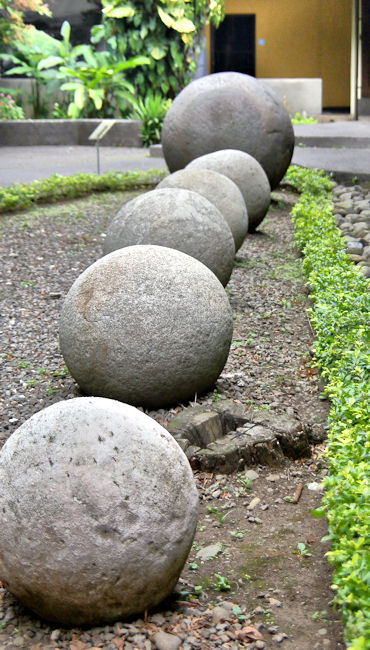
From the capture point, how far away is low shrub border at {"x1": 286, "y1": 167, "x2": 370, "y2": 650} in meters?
2.78

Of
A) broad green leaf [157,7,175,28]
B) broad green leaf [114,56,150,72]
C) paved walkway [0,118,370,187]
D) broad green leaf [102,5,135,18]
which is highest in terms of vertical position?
broad green leaf [102,5,135,18]

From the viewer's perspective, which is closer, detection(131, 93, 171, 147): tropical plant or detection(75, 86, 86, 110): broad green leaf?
detection(131, 93, 171, 147): tropical plant

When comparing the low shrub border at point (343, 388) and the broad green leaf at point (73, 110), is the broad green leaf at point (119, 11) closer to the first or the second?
the broad green leaf at point (73, 110)

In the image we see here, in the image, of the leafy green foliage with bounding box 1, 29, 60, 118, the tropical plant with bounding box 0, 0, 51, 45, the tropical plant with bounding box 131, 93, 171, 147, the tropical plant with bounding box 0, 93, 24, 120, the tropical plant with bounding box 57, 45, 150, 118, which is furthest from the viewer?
the leafy green foliage with bounding box 1, 29, 60, 118

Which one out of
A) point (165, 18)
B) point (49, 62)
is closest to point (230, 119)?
point (165, 18)

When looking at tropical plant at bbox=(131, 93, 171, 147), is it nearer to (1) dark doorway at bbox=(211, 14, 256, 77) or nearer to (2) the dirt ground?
(1) dark doorway at bbox=(211, 14, 256, 77)

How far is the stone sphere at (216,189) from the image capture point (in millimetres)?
8078

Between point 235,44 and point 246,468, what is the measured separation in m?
20.4

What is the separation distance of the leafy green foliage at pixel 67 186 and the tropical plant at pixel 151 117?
17.6ft

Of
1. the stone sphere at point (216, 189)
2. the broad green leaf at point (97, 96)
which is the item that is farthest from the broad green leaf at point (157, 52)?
the stone sphere at point (216, 189)

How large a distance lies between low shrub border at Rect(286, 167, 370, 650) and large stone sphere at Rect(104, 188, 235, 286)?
0.86 metres

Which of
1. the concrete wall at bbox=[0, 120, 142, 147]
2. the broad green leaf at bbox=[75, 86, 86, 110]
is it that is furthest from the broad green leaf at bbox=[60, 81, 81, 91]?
the concrete wall at bbox=[0, 120, 142, 147]

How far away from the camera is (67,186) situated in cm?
1247

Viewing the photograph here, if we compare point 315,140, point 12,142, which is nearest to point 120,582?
point 315,140
